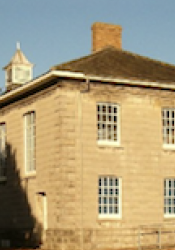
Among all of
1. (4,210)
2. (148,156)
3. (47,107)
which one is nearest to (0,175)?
(4,210)

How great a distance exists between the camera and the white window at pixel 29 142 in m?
33.6

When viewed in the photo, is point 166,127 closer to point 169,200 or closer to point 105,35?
point 169,200

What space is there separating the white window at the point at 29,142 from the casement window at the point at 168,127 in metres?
6.70

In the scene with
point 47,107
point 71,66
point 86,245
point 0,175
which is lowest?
point 86,245

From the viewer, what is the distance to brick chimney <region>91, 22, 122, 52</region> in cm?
3791

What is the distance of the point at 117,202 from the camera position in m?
31.1

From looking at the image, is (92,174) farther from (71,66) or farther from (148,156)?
(71,66)

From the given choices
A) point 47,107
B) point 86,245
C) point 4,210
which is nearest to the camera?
point 86,245

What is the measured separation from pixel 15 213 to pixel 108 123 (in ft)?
24.7

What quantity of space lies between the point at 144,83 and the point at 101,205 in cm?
638

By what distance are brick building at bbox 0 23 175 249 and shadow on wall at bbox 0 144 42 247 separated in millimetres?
56

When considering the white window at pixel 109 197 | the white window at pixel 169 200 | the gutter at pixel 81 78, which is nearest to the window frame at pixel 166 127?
the gutter at pixel 81 78

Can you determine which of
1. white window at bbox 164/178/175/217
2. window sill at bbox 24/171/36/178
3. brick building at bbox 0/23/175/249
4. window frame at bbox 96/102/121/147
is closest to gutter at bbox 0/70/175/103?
brick building at bbox 0/23/175/249

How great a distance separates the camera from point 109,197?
30906 mm
